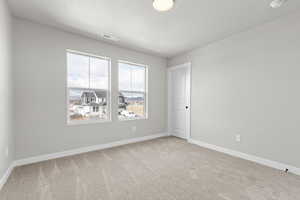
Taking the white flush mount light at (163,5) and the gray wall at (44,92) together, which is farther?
the gray wall at (44,92)

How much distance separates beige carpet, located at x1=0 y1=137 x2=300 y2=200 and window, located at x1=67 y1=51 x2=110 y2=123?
927 mm

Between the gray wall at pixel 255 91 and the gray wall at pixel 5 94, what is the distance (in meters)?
3.75

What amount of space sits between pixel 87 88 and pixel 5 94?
135 cm

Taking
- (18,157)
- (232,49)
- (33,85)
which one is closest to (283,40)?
(232,49)

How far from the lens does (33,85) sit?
2490 millimetres

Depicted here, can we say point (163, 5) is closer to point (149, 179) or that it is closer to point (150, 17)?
point (150, 17)

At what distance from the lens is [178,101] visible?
4527 mm

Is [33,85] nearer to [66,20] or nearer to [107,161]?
[66,20]

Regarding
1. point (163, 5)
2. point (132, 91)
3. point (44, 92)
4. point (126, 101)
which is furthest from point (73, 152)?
point (163, 5)

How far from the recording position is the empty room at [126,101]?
74.5 inches

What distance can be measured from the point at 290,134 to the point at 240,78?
1.26 m

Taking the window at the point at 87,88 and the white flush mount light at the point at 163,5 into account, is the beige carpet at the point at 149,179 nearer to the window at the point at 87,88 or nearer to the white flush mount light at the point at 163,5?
the window at the point at 87,88

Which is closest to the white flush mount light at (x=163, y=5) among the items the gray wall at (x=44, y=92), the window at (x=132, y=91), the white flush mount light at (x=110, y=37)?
the white flush mount light at (x=110, y=37)

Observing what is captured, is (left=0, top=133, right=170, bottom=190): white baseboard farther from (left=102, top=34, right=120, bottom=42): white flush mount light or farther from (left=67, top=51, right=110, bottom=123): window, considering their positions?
(left=102, top=34, right=120, bottom=42): white flush mount light
